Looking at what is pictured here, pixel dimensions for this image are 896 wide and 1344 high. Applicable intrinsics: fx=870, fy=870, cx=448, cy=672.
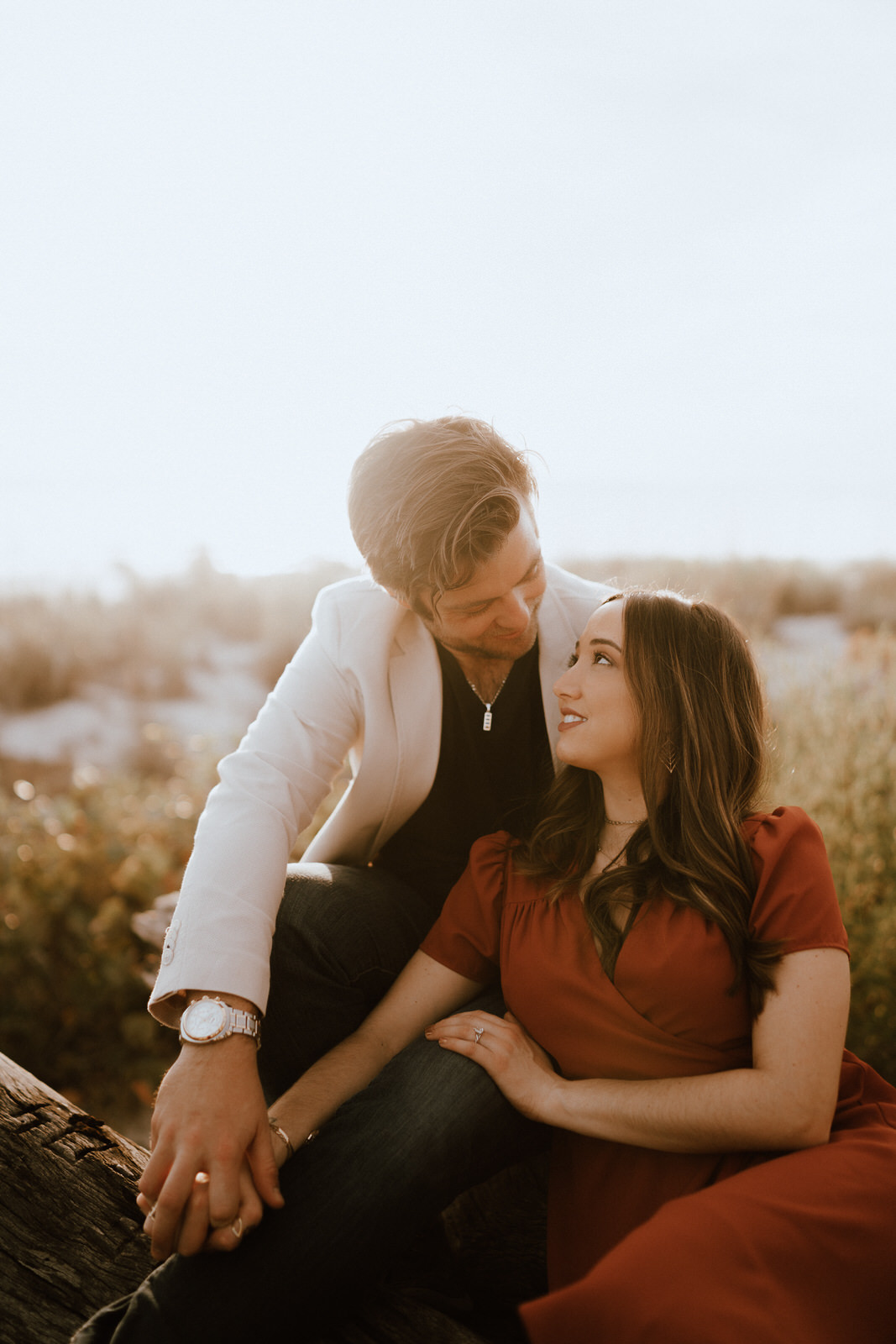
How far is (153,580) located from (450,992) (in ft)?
27.9

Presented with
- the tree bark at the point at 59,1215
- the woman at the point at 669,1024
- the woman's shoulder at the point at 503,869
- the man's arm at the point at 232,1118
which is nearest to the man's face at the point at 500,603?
the woman at the point at 669,1024

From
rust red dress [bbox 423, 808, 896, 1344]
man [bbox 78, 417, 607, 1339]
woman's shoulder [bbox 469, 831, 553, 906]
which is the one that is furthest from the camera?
woman's shoulder [bbox 469, 831, 553, 906]

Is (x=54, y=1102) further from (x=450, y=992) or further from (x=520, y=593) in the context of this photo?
(x=520, y=593)

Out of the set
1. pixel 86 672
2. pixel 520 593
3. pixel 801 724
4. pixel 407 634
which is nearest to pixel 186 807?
pixel 407 634

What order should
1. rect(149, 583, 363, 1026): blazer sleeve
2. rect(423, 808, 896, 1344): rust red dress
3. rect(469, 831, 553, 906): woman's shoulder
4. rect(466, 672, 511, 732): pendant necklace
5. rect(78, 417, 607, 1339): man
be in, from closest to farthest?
rect(423, 808, 896, 1344): rust red dress
rect(78, 417, 607, 1339): man
rect(149, 583, 363, 1026): blazer sleeve
rect(469, 831, 553, 906): woman's shoulder
rect(466, 672, 511, 732): pendant necklace

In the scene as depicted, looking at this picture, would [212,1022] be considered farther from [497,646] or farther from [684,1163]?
[497,646]

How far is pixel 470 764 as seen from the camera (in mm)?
2541

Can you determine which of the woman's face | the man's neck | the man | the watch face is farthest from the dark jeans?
the man's neck

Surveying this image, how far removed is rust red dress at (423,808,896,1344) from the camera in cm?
127

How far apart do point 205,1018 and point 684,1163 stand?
0.97 metres

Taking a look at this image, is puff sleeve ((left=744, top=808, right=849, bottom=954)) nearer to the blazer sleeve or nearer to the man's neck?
the man's neck

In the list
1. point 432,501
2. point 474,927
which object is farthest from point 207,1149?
point 432,501

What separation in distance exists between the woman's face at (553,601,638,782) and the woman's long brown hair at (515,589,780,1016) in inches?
0.8

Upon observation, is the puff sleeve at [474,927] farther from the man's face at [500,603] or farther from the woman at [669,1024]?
the man's face at [500,603]
